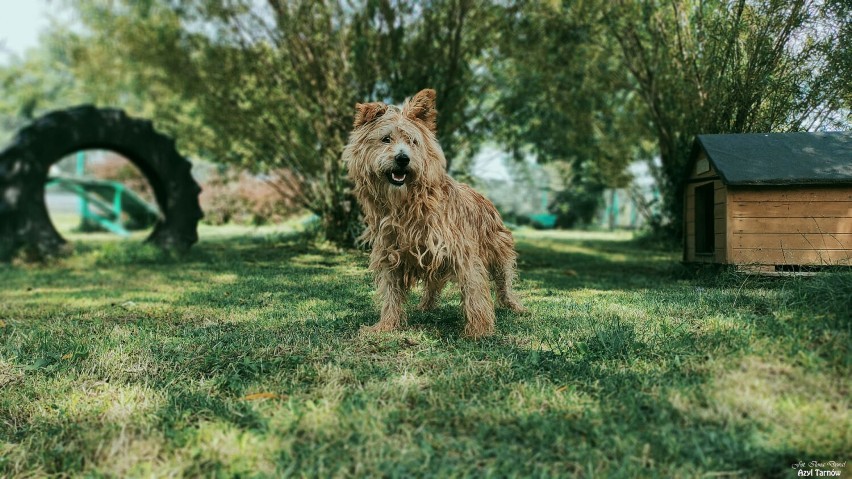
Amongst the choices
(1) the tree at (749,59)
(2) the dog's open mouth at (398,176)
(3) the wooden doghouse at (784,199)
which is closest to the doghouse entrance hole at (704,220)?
(1) the tree at (749,59)

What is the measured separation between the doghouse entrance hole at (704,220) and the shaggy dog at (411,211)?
179 inches

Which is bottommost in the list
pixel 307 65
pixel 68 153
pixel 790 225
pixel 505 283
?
pixel 505 283

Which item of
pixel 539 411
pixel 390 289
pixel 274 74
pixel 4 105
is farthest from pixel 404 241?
pixel 4 105

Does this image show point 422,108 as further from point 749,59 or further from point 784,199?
point 749,59

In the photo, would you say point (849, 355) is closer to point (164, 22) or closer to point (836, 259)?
point (836, 259)

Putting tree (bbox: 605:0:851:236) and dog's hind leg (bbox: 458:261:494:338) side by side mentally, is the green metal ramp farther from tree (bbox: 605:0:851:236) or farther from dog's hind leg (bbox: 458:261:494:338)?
dog's hind leg (bbox: 458:261:494:338)

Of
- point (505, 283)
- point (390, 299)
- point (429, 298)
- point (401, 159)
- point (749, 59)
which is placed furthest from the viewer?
point (749, 59)

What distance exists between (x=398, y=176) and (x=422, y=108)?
0.59 m

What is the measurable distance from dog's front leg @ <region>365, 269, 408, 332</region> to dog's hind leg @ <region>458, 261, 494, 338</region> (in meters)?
0.48

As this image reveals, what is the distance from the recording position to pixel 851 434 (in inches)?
92.7

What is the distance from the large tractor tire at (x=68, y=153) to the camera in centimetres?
961

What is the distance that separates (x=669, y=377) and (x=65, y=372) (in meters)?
3.40

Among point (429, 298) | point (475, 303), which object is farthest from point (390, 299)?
point (429, 298)

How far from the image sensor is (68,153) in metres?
10.5
